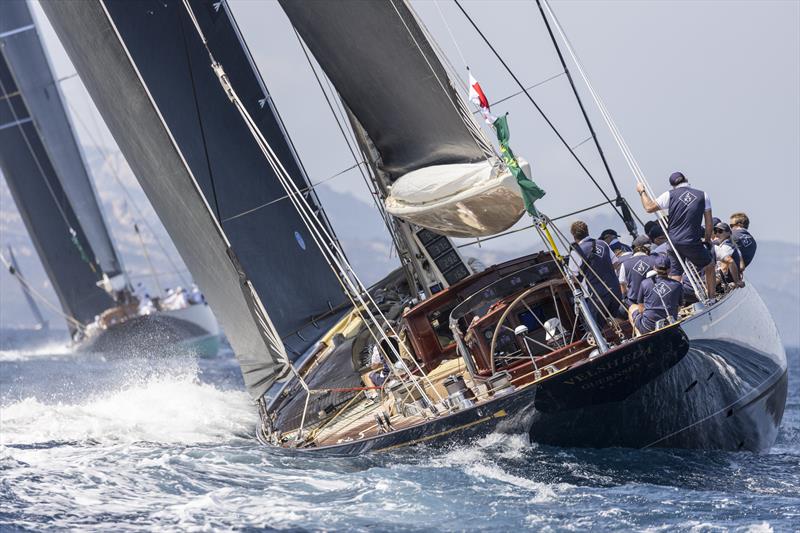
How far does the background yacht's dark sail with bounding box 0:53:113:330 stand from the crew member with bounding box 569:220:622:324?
106 ft

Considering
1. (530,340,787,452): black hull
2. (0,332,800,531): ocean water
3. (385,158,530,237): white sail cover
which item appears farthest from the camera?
(385,158,530,237): white sail cover

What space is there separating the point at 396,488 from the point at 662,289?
10.6ft

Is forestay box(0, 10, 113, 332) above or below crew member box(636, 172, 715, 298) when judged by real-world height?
above

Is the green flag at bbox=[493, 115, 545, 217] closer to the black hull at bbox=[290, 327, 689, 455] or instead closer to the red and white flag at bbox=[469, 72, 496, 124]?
the red and white flag at bbox=[469, 72, 496, 124]

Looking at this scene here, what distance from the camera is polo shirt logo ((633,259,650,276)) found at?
482 inches

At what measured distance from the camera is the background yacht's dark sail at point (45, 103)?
41.2 meters

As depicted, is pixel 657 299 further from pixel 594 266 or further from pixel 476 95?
pixel 476 95

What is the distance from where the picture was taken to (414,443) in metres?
11.7

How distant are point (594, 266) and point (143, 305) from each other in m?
34.2

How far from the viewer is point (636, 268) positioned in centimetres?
1229

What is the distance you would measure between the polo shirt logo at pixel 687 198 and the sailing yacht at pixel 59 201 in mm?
31865

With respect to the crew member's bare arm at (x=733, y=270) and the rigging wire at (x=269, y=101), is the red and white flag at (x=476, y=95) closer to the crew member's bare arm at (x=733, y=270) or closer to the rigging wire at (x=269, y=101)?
the crew member's bare arm at (x=733, y=270)

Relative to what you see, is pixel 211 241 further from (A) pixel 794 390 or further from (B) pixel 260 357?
(A) pixel 794 390

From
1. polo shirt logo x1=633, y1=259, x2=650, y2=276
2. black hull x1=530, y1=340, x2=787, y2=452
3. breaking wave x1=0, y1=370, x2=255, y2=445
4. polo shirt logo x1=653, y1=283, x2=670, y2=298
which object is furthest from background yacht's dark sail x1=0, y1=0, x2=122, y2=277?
black hull x1=530, y1=340, x2=787, y2=452
